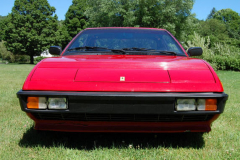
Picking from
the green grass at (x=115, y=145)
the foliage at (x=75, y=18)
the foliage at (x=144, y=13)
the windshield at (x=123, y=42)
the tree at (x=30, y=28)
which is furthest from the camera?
the foliage at (x=75, y=18)

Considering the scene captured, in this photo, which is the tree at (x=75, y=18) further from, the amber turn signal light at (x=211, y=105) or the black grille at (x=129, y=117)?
the amber turn signal light at (x=211, y=105)

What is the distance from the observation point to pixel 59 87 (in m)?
2.10

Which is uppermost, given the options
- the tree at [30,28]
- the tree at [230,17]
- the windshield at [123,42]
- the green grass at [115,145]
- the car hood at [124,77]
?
the tree at [230,17]

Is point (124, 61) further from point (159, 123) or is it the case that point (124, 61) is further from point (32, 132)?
point (32, 132)

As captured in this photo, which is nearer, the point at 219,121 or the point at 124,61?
the point at 124,61

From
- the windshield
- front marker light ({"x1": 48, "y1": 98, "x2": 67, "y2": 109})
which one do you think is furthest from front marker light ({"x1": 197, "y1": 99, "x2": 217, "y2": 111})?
front marker light ({"x1": 48, "y1": 98, "x2": 67, "y2": 109})

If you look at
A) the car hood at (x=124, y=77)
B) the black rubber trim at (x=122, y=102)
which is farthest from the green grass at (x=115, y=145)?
the car hood at (x=124, y=77)

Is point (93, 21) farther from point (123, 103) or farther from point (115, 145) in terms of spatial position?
point (123, 103)

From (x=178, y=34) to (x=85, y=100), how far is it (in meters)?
26.6

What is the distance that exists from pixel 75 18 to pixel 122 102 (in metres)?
43.3

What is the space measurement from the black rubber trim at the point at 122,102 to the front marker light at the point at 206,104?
1.4 inches

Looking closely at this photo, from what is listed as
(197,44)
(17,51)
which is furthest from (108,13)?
(17,51)

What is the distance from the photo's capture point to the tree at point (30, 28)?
117ft

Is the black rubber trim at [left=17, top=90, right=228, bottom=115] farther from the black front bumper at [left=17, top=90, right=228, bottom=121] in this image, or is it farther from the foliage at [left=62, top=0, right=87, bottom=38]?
the foliage at [left=62, top=0, right=87, bottom=38]
